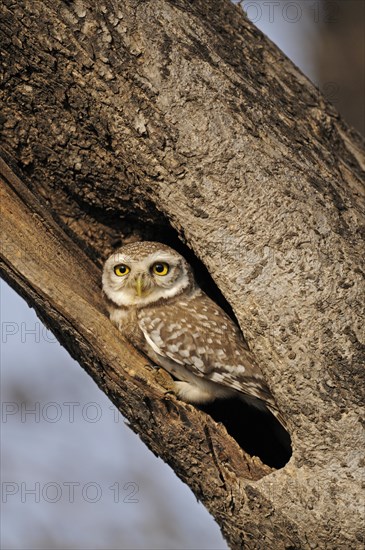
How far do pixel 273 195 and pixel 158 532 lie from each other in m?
5.30

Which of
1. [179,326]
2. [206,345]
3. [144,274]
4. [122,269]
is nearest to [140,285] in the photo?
[144,274]

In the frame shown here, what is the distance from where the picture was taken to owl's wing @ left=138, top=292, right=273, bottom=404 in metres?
4.24

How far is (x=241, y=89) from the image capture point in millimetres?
3625

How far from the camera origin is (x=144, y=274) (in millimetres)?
4762

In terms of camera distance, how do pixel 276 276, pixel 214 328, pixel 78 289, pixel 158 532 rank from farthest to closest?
1. pixel 158 532
2. pixel 214 328
3. pixel 78 289
4. pixel 276 276

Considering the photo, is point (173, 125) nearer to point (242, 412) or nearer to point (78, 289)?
point (78, 289)

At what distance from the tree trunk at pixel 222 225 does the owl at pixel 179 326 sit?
0.42 metres

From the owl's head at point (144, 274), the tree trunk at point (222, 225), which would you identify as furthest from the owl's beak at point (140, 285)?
the tree trunk at point (222, 225)

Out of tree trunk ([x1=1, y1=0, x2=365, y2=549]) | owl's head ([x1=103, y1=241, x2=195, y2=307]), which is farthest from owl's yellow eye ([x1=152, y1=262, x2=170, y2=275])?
tree trunk ([x1=1, y1=0, x2=365, y2=549])

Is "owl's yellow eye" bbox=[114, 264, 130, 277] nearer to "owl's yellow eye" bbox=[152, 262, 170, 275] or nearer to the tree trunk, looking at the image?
"owl's yellow eye" bbox=[152, 262, 170, 275]

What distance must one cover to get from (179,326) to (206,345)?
22 centimetres

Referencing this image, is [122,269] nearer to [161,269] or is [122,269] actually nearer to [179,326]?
[161,269]

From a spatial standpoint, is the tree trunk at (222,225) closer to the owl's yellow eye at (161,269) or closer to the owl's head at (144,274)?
the owl's head at (144,274)

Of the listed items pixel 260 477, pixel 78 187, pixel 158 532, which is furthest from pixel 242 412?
pixel 158 532
